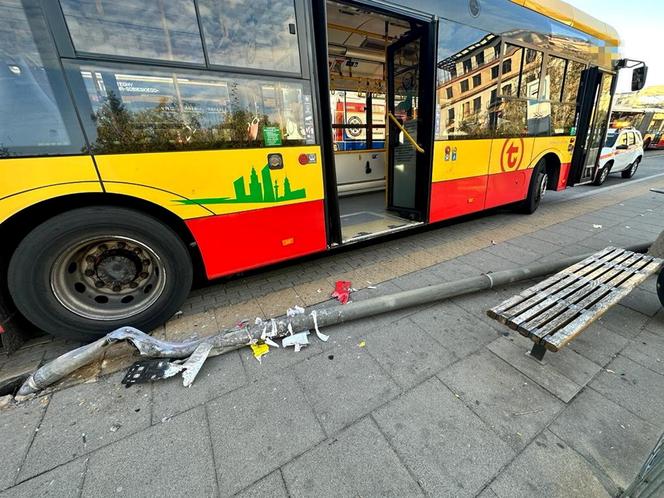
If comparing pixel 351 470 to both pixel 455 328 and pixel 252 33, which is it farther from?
pixel 252 33

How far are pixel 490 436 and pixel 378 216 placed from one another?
360 centimetres

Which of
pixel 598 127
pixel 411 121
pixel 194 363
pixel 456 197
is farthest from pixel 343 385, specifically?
pixel 598 127

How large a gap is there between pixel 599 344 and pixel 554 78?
471 cm

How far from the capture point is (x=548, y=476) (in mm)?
1308

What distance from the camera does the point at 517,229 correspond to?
15.8ft

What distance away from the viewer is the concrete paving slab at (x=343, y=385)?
1.66 m

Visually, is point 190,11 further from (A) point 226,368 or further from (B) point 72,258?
(A) point 226,368

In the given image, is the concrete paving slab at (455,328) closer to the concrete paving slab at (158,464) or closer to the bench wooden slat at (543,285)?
the bench wooden slat at (543,285)

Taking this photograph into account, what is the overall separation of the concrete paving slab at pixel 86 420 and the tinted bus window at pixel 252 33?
8.17ft

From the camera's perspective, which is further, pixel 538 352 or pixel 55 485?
pixel 538 352

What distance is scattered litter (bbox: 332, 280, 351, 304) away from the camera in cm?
282

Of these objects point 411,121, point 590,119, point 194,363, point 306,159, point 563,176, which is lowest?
point 194,363

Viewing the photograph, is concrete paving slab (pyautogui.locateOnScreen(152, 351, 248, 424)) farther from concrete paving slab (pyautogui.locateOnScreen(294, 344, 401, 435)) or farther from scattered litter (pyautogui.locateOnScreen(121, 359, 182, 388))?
concrete paving slab (pyautogui.locateOnScreen(294, 344, 401, 435))

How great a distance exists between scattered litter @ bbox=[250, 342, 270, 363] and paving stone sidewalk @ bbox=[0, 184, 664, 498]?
0.31 ft
